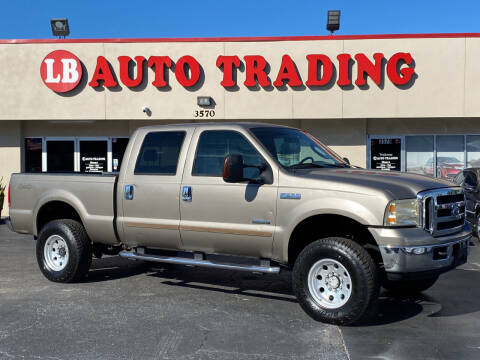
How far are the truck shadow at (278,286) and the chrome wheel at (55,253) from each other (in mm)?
429

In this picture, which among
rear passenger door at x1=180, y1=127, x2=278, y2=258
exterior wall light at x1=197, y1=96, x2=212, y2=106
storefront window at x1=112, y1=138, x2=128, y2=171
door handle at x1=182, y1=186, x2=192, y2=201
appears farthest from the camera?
storefront window at x1=112, y1=138, x2=128, y2=171

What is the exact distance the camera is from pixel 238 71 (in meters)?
17.4

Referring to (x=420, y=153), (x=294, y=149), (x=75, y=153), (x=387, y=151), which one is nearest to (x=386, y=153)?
(x=387, y=151)

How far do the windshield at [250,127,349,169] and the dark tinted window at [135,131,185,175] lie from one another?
3.33 ft

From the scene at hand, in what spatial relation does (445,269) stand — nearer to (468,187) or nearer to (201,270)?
(201,270)

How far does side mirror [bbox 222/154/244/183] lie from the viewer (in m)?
5.99

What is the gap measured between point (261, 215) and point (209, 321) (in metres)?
1.23

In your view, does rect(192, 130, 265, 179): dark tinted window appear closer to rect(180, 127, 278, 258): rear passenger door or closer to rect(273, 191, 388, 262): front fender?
rect(180, 127, 278, 258): rear passenger door

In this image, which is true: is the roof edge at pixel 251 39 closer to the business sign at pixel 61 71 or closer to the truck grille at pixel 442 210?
the business sign at pixel 61 71

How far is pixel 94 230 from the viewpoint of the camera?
7.55 meters

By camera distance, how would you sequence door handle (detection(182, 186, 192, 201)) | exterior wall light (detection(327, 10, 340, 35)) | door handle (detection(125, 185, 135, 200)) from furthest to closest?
exterior wall light (detection(327, 10, 340, 35))
door handle (detection(125, 185, 135, 200))
door handle (detection(182, 186, 192, 201))

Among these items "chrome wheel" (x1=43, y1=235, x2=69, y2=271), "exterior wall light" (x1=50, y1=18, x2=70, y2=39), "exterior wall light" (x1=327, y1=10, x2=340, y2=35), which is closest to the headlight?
"chrome wheel" (x1=43, y1=235, x2=69, y2=271)

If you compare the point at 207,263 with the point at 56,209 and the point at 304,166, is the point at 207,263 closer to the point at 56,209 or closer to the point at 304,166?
the point at 304,166

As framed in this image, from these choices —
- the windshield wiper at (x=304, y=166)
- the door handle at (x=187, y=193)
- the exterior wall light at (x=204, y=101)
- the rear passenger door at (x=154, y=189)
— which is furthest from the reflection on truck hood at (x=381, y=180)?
the exterior wall light at (x=204, y=101)
